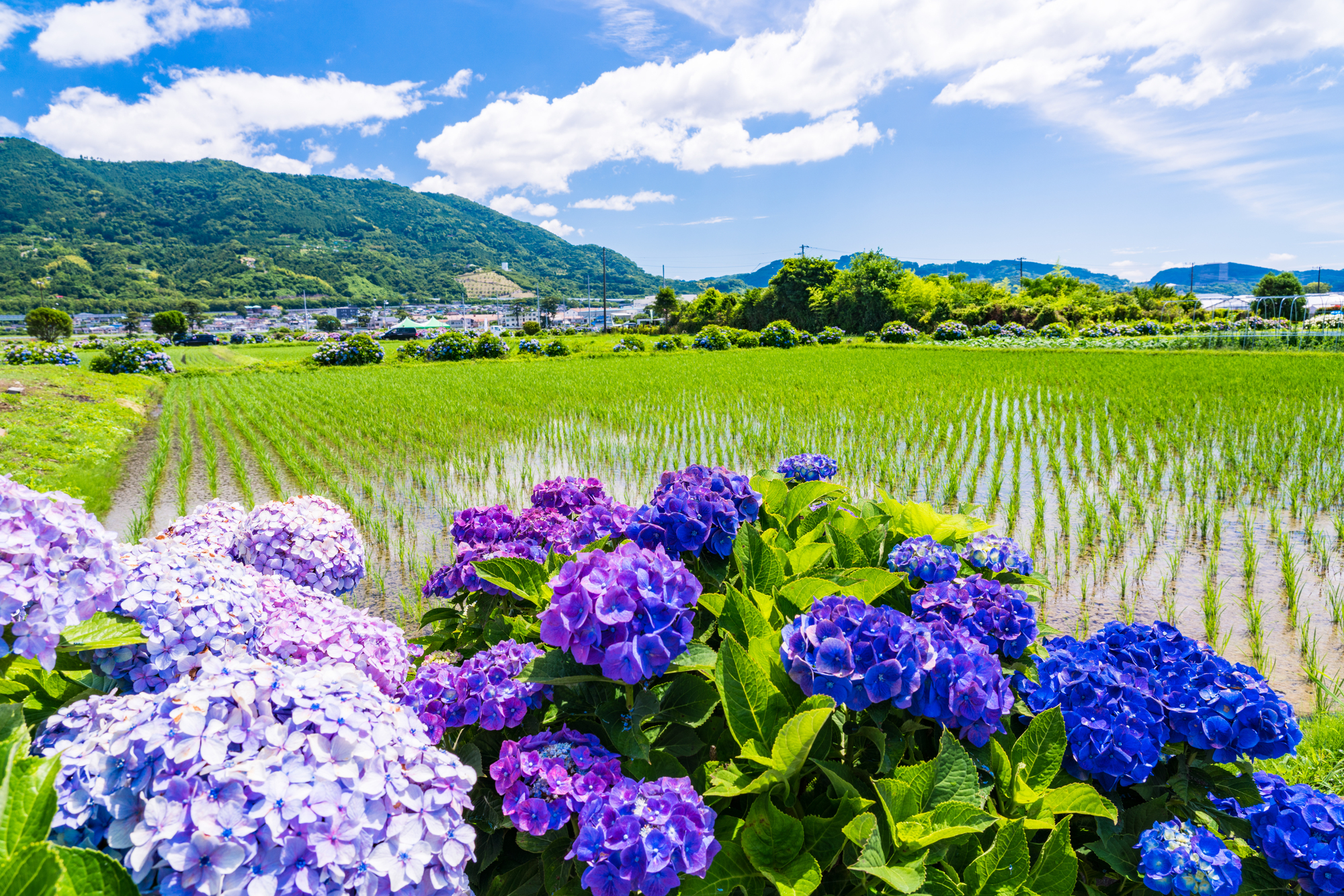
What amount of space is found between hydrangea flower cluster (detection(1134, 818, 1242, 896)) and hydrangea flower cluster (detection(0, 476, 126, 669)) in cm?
207

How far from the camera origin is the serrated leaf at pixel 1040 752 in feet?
4.57

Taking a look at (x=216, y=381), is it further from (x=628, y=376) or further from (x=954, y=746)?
(x=954, y=746)

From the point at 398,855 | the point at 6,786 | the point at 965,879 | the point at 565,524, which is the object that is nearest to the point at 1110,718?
the point at 965,879

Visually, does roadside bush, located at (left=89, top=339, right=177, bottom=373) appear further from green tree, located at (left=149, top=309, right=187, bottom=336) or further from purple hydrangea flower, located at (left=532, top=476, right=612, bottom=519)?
green tree, located at (left=149, top=309, right=187, bottom=336)

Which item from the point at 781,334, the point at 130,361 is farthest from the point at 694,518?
the point at 781,334

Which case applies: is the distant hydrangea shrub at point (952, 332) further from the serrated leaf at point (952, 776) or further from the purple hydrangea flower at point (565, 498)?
the serrated leaf at point (952, 776)

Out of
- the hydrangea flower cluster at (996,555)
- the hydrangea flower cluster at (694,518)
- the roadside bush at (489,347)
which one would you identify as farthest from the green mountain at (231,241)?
the hydrangea flower cluster at (996,555)

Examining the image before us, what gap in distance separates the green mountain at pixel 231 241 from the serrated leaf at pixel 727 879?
11139 centimetres

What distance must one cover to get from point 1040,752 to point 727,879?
0.76m

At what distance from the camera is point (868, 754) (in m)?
1.61

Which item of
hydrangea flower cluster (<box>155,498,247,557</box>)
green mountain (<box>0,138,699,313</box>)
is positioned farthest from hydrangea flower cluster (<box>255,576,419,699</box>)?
green mountain (<box>0,138,699,313</box>)

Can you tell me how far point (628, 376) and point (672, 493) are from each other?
45.0ft

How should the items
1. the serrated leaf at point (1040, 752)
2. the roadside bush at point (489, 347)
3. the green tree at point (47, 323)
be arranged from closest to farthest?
the serrated leaf at point (1040, 752)
the roadside bush at point (489, 347)
the green tree at point (47, 323)

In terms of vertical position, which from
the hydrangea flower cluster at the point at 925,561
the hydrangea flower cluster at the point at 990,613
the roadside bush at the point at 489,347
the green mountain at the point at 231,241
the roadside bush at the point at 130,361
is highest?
the green mountain at the point at 231,241
